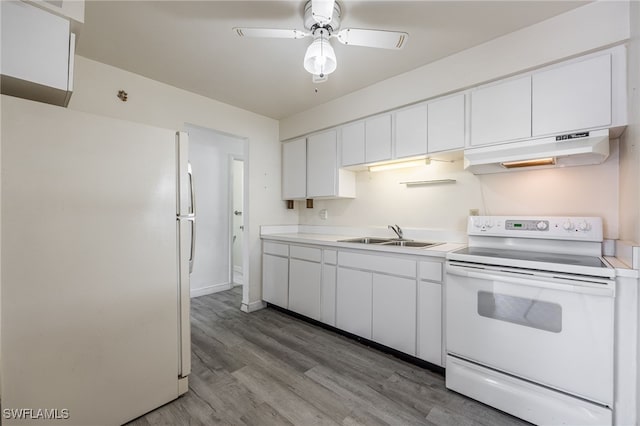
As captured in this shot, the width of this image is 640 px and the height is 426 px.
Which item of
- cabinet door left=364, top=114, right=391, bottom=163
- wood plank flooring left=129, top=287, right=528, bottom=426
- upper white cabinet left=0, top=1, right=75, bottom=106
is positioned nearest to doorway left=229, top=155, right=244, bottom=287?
wood plank flooring left=129, top=287, right=528, bottom=426

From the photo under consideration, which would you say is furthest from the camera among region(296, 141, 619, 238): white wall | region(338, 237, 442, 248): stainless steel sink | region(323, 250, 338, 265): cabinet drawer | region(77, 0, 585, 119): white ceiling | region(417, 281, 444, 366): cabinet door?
region(323, 250, 338, 265): cabinet drawer

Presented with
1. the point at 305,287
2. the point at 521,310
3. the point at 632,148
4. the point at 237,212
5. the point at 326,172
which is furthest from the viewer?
the point at 237,212

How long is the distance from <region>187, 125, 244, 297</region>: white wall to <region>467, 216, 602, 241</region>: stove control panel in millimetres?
3283

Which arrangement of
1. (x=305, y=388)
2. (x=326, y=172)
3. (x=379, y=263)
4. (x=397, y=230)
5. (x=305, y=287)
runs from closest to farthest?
(x=305, y=388), (x=379, y=263), (x=397, y=230), (x=305, y=287), (x=326, y=172)

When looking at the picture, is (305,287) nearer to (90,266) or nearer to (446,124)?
(90,266)

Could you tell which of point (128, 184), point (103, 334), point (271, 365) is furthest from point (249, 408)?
point (128, 184)

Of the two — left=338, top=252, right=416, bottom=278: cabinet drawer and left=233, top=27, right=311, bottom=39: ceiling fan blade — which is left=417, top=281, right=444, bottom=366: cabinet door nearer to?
left=338, top=252, right=416, bottom=278: cabinet drawer

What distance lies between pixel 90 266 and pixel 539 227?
286cm

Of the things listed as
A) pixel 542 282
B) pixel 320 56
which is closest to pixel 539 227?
pixel 542 282

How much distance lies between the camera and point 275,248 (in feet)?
11.1

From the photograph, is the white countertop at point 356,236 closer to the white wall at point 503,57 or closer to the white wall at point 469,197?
the white wall at point 469,197

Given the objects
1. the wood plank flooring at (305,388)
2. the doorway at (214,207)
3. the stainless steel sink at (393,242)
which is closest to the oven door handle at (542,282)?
the stainless steel sink at (393,242)

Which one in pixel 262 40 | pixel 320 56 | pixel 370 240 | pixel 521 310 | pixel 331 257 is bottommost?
pixel 521 310

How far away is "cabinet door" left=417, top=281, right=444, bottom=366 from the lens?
2049 mm
